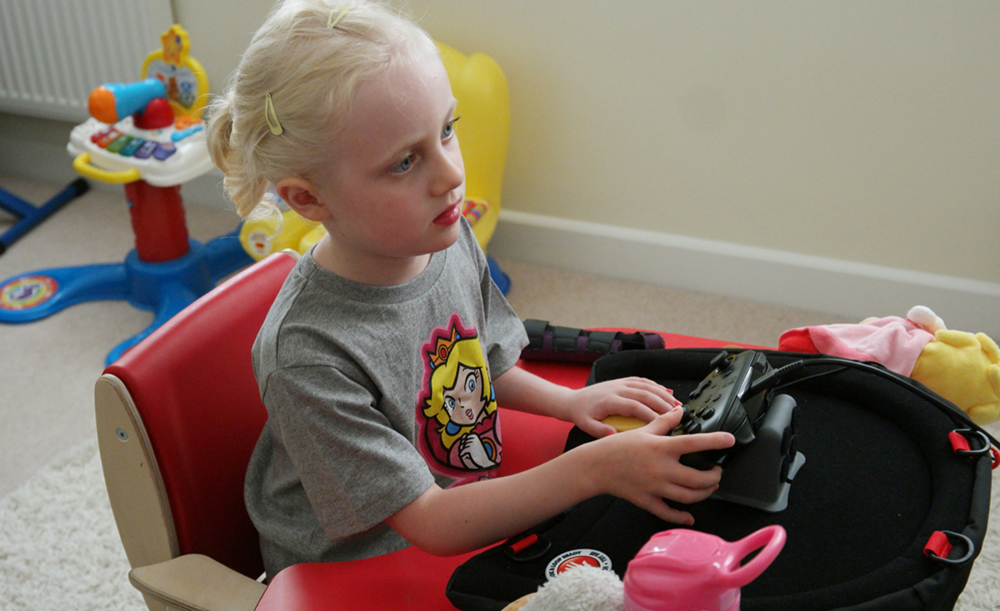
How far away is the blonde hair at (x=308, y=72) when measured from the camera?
0.59 metres

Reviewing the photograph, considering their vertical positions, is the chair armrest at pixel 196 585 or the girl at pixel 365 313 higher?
the girl at pixel 365 313

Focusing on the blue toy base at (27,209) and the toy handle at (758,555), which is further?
the blue toy base at (27,209)

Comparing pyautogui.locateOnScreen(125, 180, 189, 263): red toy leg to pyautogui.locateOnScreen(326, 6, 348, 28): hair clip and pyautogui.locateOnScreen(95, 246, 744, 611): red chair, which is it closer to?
pyautogui.locateOnScreen(95, 246, 744, 611): red chair

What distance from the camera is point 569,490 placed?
0.61m

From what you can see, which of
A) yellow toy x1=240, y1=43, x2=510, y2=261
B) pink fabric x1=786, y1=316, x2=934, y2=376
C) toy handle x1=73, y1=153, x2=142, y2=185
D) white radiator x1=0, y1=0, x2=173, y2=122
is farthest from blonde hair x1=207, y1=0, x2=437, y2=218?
white radiator x1=0, y1=0, x2=173, y2=122

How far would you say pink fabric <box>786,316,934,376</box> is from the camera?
83cm

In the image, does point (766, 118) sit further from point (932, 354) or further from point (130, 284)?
point (130, 284)

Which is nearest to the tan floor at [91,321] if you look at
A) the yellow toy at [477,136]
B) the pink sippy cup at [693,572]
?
the yellow toy at [477,136]

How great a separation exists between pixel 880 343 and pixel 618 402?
295mm

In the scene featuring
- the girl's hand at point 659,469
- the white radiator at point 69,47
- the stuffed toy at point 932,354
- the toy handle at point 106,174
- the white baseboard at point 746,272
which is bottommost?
the white baseboard at point 746,272

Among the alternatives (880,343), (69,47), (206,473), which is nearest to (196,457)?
(206,473)

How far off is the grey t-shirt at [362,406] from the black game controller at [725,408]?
0.68ft

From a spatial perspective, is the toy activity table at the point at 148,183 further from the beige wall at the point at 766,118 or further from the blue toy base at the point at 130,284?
the beige wall at the point at 766,118

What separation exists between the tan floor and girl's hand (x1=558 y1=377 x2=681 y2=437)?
3.28 ft
